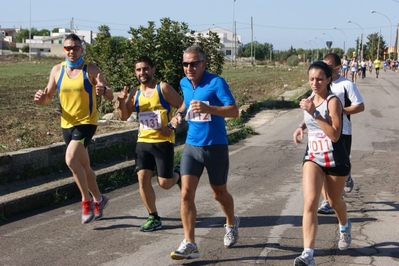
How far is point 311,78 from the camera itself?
548 cm

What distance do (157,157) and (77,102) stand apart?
3.67 feet

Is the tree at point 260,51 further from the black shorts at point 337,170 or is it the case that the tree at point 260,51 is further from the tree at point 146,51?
the black shorts at point 337,170

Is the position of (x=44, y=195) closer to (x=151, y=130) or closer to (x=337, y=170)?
(x=151, y=130)

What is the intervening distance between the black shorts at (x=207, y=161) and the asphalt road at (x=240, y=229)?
760mm

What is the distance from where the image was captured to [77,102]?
22.3 feet

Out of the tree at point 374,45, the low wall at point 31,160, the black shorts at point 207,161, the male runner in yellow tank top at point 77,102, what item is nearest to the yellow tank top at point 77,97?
the male runner in yellow tank top at point 77,102

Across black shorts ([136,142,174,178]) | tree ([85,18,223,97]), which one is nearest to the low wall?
black shorts ([136,142,174,178])

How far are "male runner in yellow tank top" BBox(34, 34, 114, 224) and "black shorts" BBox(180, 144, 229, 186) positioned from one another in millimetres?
1480

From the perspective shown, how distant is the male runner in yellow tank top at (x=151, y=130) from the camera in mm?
6566

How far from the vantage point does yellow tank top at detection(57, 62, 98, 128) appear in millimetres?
6797

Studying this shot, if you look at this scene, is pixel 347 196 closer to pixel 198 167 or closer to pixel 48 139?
pixel 198 167

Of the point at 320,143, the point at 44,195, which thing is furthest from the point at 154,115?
the point at 44,195

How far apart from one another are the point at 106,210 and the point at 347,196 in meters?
3.27

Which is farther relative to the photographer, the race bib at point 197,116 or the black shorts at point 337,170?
the race bib at point 197,116
